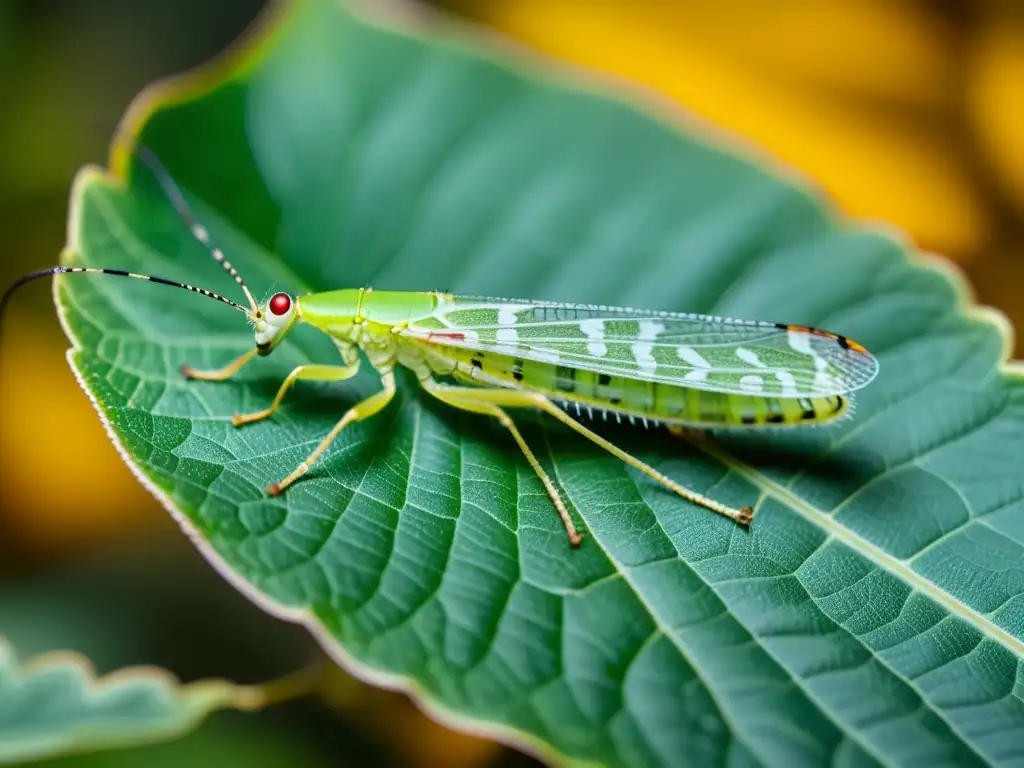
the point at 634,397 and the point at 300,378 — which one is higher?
the point at 300,378

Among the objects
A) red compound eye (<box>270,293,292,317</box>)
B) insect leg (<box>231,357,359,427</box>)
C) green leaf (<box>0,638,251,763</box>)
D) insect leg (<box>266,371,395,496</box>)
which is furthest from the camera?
red compound eye (<box>270,293,292,317</box>)

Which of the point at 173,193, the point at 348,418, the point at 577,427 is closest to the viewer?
the point at 348,418

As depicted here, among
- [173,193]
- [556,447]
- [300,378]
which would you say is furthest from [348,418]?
[173,193]

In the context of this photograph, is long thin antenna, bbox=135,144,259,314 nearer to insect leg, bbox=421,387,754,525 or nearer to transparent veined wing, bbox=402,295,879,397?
transparent veined wing, bbox=402,295,879,397

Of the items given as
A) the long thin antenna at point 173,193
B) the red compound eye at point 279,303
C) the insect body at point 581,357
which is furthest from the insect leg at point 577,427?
the long thin antenna at point 173,193

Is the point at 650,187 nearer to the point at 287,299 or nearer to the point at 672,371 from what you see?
the point at 672,371

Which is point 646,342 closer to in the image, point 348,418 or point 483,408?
point 483,408

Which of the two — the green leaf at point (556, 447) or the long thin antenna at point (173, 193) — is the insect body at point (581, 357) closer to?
the green leaf at point (556, 447)

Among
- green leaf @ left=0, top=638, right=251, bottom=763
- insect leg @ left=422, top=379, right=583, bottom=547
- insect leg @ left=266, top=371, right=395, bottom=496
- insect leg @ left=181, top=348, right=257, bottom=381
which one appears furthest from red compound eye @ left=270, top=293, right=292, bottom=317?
green leaf @ left=0, top=638, right=251, bottom=763
